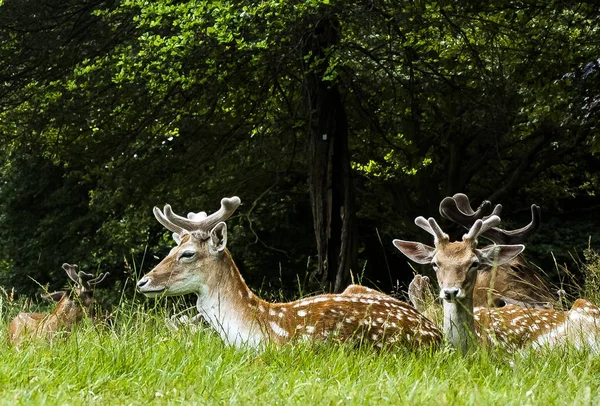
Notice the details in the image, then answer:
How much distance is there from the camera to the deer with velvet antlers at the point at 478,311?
6715 millimetres

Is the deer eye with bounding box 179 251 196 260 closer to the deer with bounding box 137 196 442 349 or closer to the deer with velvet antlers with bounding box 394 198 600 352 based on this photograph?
the deer with bounding box 137 196 442 349

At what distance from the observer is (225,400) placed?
4.55 metres

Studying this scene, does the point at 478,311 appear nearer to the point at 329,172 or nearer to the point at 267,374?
the point at 267,374

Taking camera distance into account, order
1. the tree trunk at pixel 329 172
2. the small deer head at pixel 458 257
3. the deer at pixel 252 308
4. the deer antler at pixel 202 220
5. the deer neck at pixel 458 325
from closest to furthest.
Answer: the deer at pixel 252 308 < the deer neck at pixel 458 325 < the small deer head at pixel 458 257 < the deer antler at pixel 202 220 < the tree trunk at pixel 329 172

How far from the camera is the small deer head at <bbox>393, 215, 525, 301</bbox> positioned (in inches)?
267

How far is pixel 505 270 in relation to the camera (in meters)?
9.98

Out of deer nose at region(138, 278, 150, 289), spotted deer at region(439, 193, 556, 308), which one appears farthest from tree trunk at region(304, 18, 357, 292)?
deer nose at region(138, 278, 150, 289)

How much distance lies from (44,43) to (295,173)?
5.70 m

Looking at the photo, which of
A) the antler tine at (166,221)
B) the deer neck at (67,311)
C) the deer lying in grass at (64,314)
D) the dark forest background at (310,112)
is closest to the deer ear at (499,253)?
the antler tine at (166,221)

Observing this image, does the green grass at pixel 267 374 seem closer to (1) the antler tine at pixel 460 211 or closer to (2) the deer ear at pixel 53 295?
(1) the antler tine at pixel 460 211

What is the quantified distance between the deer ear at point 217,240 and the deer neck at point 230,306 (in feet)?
0.22

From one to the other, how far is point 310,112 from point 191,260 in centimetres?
678

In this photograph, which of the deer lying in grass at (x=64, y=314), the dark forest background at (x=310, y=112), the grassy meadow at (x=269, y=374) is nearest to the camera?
the grassy meadow at (x=269, y=374)

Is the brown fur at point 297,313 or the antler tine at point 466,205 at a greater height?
the antler tine at point 466,205
